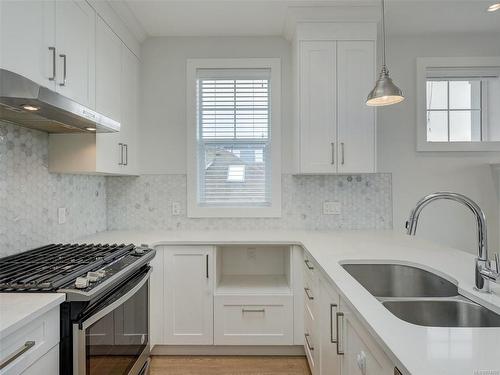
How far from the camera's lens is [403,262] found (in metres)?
1.63

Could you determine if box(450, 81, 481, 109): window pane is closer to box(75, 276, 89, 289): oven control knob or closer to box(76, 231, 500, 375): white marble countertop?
box(76, 231, 500, 375): white marble countertop

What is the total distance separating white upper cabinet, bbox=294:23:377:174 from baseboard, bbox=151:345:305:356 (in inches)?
54.4

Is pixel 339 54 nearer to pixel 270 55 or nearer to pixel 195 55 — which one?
pixel 270 55

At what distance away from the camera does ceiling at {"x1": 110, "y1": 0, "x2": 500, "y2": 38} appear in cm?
231

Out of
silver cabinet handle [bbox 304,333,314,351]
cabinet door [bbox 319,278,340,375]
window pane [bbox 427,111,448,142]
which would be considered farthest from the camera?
window pane [bbox 427,111,448,142]

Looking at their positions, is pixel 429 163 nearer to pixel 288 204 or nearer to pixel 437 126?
pixel 437 126

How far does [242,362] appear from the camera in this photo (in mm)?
2234

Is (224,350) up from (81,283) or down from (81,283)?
down

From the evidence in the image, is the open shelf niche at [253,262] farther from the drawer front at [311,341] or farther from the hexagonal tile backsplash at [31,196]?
the hexagonal tile backsplash at [31,196]

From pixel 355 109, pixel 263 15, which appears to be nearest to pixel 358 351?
pixel 355 109

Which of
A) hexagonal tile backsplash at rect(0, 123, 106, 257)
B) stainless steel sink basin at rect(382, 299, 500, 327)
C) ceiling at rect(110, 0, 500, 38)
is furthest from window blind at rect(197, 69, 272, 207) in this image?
stainless steel sink basin at rect(382, 299, 500, 327)

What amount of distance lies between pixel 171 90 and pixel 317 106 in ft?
4.42

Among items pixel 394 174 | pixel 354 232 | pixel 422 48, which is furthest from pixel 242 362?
pixel 422 48

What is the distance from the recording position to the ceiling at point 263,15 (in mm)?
2309
